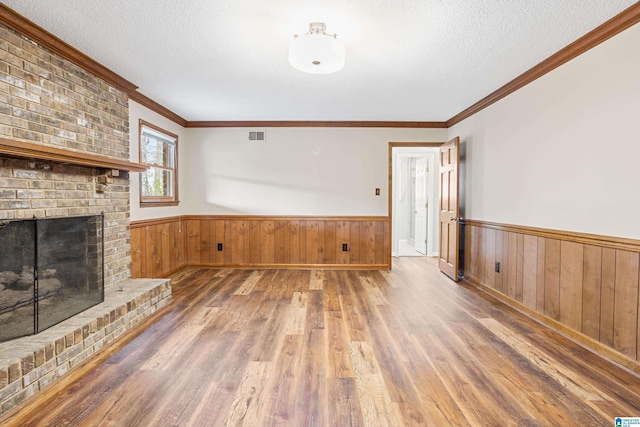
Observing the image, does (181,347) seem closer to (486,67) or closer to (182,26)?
(182,26)

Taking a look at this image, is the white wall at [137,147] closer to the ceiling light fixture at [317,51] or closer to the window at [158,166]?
the window at [158,166]

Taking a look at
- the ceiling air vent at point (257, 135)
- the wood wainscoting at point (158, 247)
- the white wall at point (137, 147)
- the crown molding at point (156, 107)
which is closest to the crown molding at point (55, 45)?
the crown molding at point (156, 107)

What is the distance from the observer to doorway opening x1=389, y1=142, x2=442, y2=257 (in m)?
6.30

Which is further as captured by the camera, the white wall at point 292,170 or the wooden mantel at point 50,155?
the white wall at point 292,170

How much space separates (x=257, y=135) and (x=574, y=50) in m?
3.91

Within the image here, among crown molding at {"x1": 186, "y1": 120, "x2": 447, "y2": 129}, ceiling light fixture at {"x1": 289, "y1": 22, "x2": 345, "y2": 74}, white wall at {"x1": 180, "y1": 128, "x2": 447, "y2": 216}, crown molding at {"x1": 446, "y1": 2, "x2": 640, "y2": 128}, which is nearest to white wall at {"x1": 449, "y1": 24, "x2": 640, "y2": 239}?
crown molding at {"x1": 446, "y1": 2, "x2": 640, "y2": 128}

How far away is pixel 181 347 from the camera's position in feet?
7.70

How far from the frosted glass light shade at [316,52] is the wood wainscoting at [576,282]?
7.62 feet

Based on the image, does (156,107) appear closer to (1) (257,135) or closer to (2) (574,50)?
(1) (257,135)

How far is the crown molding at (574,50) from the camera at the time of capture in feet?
6.72

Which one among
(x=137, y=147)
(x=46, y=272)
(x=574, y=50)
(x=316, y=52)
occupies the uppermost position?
(x=574, y=50)

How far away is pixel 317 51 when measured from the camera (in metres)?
2.13

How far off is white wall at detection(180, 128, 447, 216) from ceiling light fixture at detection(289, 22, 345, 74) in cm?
269

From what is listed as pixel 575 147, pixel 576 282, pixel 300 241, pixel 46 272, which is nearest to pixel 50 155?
pixel 46 272
